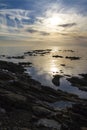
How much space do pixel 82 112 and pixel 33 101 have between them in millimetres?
5809

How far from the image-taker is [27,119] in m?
23.2

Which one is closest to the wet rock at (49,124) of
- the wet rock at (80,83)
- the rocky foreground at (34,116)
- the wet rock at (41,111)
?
the rocky foreground at (34,116)

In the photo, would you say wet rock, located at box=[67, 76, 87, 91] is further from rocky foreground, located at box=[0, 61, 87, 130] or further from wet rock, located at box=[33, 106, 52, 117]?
wet rock, located at box=[33, 106, 52, 117]

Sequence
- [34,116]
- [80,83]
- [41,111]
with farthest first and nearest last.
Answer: [80,83]
[41,111]
[34,116]

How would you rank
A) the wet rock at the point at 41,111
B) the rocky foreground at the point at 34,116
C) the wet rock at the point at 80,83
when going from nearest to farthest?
1. the rocky foreground at the point at 34,116
2. the wet rock at the point at 41,111
3. the wet rock at the point at 80,83

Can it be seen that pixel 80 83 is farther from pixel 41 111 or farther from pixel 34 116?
pixel 34 116

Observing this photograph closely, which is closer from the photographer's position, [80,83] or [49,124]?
[49,124]

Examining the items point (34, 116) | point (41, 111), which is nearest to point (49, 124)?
point (34, 116)

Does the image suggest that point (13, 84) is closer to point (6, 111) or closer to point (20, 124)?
point (6, 111)

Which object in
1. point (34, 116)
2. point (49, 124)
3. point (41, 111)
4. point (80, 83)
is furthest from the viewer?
point (80, 83)

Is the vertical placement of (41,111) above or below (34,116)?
above

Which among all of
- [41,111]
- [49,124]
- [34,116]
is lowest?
[49,124]

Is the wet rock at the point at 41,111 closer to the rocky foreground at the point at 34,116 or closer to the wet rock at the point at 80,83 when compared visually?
the rocky foreground at the point at 34,116

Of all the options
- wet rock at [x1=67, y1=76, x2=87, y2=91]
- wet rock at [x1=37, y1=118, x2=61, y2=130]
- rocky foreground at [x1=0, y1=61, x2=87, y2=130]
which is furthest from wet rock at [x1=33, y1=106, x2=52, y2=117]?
wet rock at [x1=67, y1=76, x2=87, y2=91]
